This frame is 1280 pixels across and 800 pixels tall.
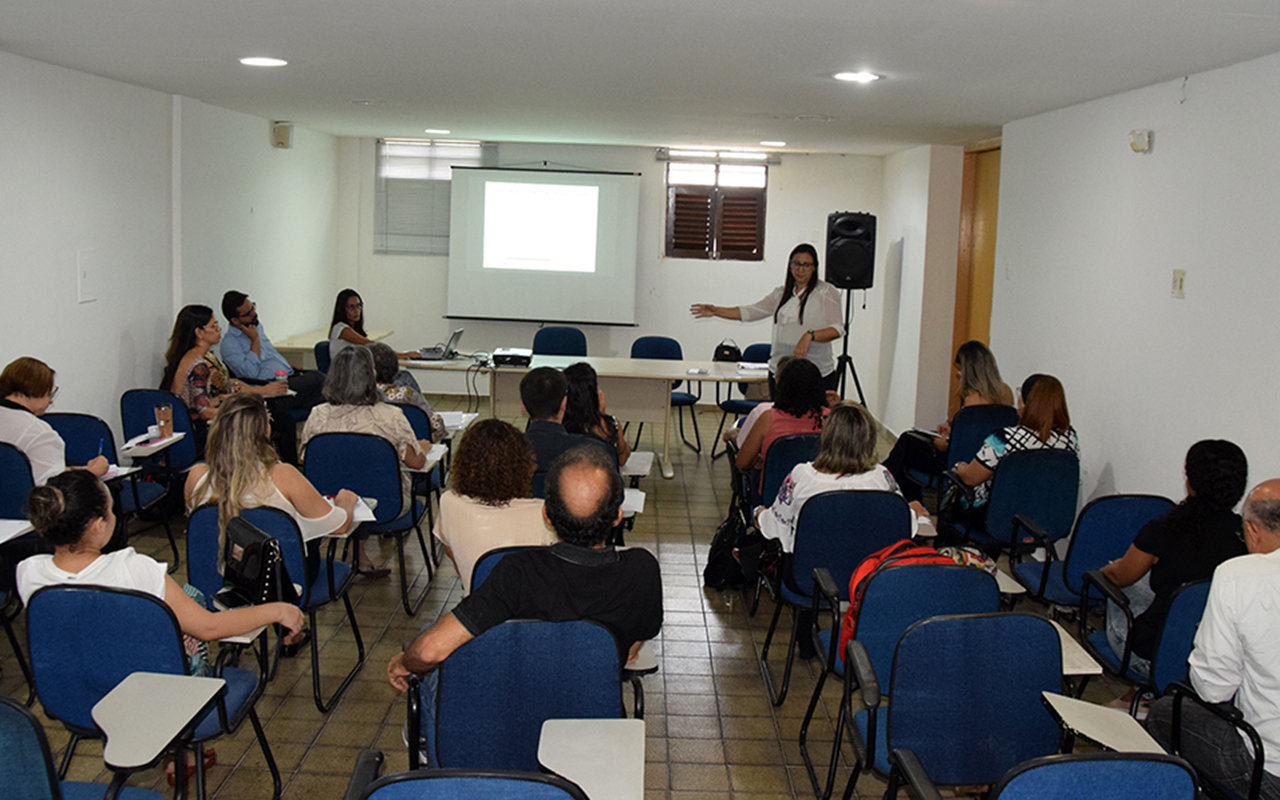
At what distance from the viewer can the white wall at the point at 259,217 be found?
757cm

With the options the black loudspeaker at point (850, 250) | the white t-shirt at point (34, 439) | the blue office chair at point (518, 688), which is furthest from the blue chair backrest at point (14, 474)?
the black loudspeaker at point (850, 250)

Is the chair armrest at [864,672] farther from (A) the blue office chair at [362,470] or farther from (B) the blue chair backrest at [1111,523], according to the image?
(A) the blue office chair at [362,470]

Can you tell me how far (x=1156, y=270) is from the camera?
5.02m

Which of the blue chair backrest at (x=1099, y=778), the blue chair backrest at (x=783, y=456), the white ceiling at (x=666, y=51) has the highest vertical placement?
the white ceiling at (x=666, y=51)

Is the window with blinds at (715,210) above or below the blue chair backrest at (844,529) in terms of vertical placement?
above

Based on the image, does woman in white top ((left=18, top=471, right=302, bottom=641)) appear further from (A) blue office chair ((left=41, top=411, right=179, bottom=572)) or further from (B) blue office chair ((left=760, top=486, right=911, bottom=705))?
(A) blue office chair ((left=41, top=411, right=179, bottom=572))

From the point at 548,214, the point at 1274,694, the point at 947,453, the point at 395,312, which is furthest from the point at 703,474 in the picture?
the point at 1274,694

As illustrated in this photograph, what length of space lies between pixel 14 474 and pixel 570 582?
2.77m

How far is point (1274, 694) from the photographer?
8.59 feet

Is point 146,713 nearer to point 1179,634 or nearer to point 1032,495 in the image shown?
point 1179,634

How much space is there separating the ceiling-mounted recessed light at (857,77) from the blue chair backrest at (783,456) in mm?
1758

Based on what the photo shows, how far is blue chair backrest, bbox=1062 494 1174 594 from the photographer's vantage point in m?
3.85

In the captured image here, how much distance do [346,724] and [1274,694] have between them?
3001 mm

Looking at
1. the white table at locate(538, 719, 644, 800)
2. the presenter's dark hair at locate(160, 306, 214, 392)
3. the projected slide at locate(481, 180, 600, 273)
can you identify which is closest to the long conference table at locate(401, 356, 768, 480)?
the presenter's dark hair at locate(160, 306, 214, 392)
